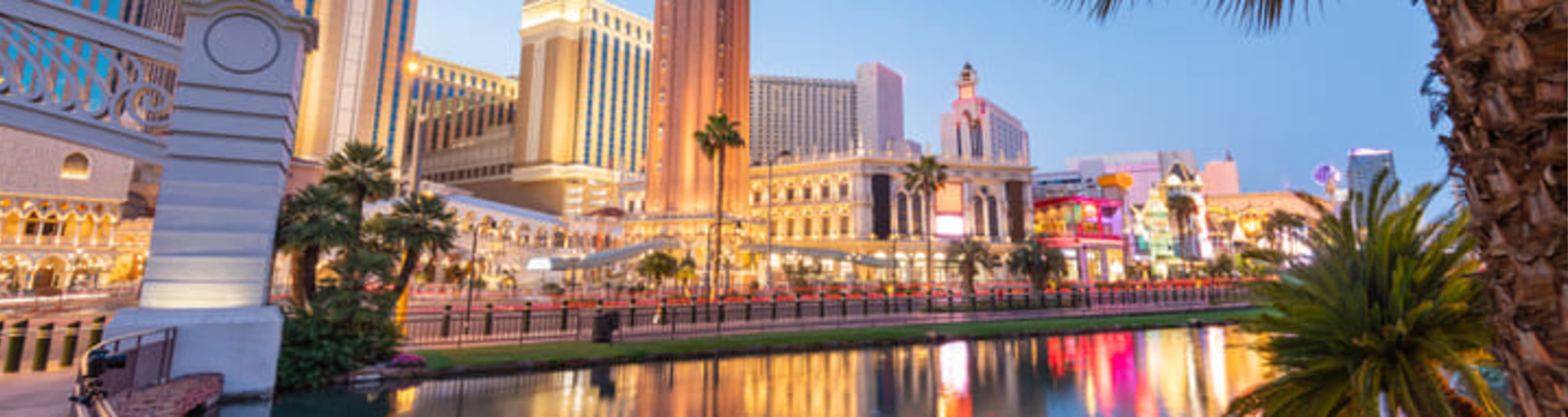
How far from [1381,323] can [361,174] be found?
22778mm

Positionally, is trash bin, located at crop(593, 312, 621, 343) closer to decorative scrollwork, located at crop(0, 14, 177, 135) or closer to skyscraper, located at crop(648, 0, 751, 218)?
decorative scrollwork, located at crop(0, 14, 177, 135)

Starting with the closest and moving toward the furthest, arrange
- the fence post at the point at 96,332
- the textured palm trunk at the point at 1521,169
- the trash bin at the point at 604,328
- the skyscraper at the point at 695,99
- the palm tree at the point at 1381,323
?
the textured palm trunk at the point at 1521,169 → the palm tree at the point at 1381,323 → the fence post at the point at 96,332 → the trash bin at the point at 604,328 → the skyscraper at the point at 695,99

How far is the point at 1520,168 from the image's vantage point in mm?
2059

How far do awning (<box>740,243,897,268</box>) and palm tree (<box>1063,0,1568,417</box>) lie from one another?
198 feet

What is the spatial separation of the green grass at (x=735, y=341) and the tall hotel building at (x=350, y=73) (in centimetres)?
4720

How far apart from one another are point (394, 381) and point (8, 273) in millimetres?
39875

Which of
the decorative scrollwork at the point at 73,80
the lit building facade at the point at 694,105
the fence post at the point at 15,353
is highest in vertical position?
the lit building facade at the point at 694,105

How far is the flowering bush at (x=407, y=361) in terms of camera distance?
13.5 metres

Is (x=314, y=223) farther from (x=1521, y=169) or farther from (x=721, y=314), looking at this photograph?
(x=1521, y=169)

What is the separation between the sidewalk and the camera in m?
7.38

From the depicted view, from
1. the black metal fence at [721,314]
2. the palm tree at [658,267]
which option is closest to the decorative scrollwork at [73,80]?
the black metal fence at [721,314]

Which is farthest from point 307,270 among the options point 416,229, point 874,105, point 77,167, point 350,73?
point 874,105

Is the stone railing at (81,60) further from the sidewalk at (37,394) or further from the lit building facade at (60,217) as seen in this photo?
the lit building facade at (60,217)

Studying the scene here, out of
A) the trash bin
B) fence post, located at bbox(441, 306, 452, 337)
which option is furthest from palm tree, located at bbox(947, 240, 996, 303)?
fence post, located at bbox(441, 306, 452, 337)
